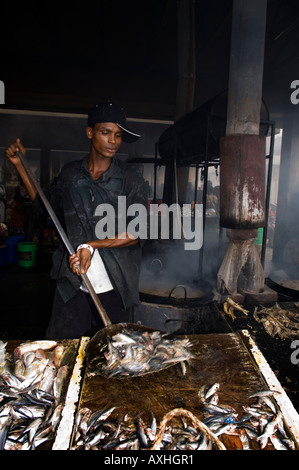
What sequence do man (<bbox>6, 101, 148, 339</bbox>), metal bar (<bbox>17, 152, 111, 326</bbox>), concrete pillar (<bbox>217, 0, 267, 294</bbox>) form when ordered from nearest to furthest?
1. metal bar (<bbox>17, 152, 111, 326</bbox>)
2. man (<bbox>6, 101, 148, 339</bbox>)
3. concrete pillar (<bbox>217, 0, 267, 294</bbox>)

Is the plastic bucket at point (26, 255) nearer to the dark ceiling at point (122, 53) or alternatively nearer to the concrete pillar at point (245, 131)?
the dark ceiling at point (122, 53)

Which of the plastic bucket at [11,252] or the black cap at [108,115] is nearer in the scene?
the black cap at [108,115]

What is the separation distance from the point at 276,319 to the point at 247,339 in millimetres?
1516

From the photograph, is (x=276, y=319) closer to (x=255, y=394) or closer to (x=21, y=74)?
(x=255, y=394)

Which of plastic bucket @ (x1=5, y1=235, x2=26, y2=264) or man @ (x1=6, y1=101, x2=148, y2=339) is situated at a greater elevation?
man @ (x1=6, y1=101, x2=148, y2=339)

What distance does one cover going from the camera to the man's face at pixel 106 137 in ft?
9.66

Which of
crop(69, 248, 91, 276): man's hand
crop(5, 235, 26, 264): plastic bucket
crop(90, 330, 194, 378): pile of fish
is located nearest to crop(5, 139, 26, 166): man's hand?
crop(69, 248, 91, 276): man's hand

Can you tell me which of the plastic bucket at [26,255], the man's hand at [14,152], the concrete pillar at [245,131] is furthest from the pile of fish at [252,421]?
the plastic bucket at [26,255]

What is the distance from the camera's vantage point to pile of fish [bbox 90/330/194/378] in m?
2.07

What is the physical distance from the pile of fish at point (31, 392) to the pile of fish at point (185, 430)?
205 mm

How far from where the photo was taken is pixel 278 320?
372 centimetres

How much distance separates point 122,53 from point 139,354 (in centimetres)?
841

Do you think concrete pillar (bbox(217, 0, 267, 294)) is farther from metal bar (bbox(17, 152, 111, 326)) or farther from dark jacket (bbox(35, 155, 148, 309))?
metal bar (bbox(17, 152, 111, 326))

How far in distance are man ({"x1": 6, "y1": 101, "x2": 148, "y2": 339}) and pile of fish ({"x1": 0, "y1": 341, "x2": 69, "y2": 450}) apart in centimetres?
77
